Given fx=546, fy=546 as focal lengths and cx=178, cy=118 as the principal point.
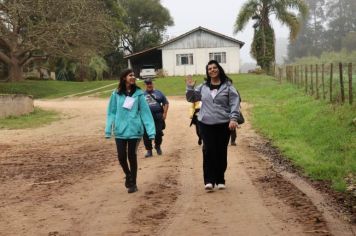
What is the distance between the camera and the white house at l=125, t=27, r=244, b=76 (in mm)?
49969

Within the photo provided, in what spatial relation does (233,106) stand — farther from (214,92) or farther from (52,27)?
(52,27)

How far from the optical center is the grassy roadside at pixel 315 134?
8883mm

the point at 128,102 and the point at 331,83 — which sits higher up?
the point at 128,102

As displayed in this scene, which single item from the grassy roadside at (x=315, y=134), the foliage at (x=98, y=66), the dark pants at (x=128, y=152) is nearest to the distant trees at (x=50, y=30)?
the foliage at (x=98, y=66)

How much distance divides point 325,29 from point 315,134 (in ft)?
317

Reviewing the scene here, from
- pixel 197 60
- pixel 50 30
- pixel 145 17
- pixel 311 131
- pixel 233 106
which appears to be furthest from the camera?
pixel 145 17

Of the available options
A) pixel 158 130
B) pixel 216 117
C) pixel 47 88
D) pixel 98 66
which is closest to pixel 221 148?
pixel 216 117

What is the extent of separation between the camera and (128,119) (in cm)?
760

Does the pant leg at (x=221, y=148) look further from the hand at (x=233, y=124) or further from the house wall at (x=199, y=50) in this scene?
the house wall at (x=199, y=50)

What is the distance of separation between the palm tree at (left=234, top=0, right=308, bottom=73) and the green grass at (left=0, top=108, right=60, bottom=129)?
985 inches

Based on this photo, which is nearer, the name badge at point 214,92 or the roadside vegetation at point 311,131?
the name badge at point 214,92

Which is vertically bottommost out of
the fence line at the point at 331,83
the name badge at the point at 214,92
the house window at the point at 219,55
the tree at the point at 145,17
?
the fence line at the point at 331,83

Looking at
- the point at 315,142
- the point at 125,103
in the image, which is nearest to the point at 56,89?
the point at 315,142

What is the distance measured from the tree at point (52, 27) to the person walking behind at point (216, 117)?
27851 millimetres
